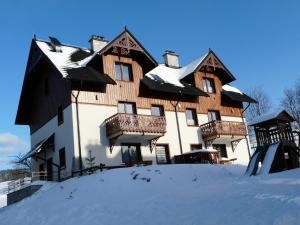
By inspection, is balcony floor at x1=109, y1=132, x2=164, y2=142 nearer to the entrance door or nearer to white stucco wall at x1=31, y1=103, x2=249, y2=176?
white stucco wall at x1=31, y1=103, x2=249, y2=176

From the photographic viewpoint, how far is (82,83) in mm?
24219

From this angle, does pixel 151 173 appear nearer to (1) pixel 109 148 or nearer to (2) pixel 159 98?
(1) pixel 109 148

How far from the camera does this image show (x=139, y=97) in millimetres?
26656

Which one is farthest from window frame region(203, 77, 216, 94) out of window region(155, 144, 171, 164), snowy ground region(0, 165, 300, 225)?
snowy ground region(0, 165, 300, 225)

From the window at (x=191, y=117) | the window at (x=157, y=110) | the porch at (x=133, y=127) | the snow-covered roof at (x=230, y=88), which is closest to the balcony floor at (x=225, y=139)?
the window at (x=191, y=117)

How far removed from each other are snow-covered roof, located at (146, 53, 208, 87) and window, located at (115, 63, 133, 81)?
2038 millimetres

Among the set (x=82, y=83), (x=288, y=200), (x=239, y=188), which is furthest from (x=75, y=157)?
(x=288, y=200)

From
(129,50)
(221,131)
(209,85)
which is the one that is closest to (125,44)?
(129,50)

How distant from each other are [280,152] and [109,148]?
10832 mm

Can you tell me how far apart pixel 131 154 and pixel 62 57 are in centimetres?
828

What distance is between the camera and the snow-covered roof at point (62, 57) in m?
24.4

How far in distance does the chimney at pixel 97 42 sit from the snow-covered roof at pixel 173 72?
14.4 feet

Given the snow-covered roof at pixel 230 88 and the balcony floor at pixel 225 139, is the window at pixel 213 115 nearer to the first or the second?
the balcony floor at pixel 225 139

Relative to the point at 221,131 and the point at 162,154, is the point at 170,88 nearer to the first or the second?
the point at 162,154
